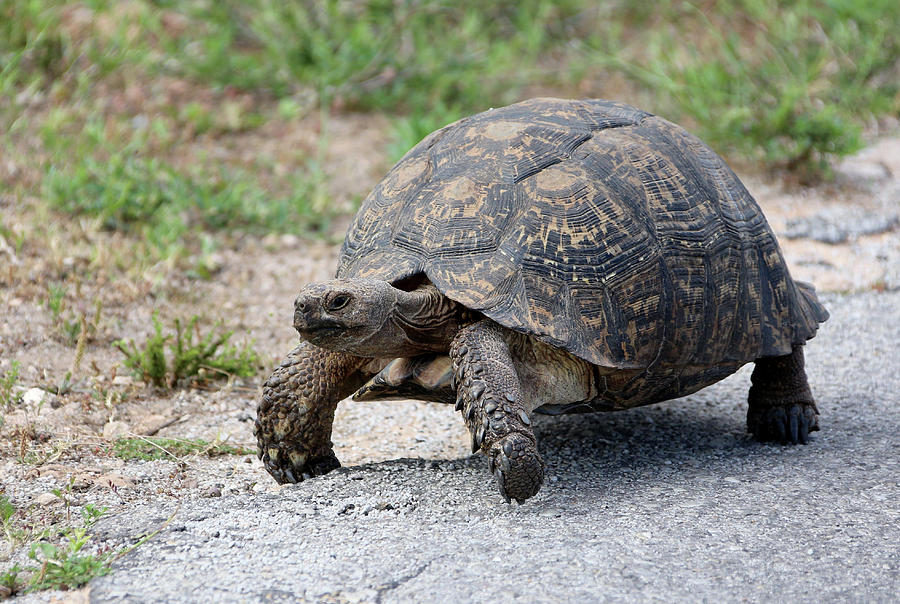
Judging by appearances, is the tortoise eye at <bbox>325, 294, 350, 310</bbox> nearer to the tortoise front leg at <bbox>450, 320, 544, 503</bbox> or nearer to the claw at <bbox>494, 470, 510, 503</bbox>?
the tortoise front leg at <bbox>450, 320, 544, 503</bbox>

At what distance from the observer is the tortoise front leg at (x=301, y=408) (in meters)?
3.23

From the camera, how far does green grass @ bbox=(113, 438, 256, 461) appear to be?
354 centimetres

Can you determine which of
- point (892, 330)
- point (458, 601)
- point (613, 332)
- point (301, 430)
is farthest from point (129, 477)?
point (892, 330)

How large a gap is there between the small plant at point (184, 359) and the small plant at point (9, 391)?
44 cm

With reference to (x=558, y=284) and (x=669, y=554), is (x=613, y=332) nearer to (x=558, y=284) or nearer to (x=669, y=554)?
(x=558, y=284)

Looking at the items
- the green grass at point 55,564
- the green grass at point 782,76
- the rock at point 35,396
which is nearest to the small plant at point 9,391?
the rock at point 35,396

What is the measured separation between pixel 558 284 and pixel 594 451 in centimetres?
83

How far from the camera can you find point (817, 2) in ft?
30.3

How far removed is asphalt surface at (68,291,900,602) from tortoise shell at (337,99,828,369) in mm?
455

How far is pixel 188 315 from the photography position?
5.00 metres

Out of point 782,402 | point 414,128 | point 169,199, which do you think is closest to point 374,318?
point 782,402

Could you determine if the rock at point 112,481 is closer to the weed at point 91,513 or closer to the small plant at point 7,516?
the weed at point 91,513

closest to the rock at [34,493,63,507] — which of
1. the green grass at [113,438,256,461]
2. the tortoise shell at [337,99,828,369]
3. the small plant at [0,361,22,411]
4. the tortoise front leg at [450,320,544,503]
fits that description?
the green grass at [113,438,256,461]

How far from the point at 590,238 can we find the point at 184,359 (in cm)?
205
